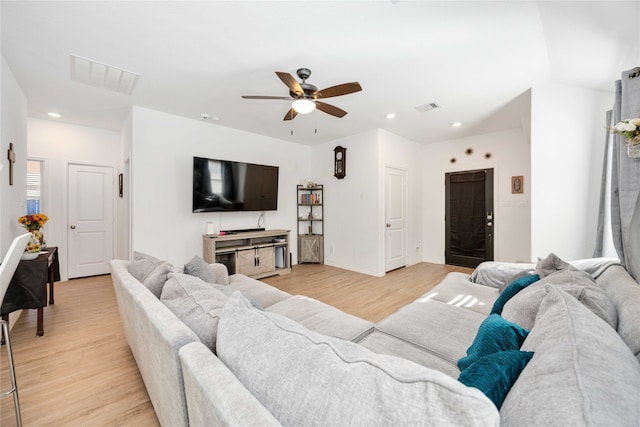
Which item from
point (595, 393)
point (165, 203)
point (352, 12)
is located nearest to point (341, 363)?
point (595, 393)

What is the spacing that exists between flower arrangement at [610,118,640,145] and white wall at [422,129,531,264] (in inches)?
120

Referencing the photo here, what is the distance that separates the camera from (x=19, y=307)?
2254 mm

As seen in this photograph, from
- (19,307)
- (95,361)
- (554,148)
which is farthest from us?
(554,148)

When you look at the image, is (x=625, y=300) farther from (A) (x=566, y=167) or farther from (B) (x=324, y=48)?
(B) (x=324, y=48)

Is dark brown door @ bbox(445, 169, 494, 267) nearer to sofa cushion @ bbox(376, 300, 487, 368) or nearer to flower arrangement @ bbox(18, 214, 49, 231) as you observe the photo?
sofa cushion @ bbox(376, 300, 487, 368)

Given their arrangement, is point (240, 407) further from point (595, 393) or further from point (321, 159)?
point (321, 159)

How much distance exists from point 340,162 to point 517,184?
3.17 metres

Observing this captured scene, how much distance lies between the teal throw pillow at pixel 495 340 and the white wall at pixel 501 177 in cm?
401

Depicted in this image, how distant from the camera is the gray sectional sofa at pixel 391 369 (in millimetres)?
474

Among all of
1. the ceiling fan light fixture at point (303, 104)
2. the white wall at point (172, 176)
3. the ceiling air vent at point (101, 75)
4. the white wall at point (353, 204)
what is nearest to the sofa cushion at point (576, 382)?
the ceiling fan light fixture at point (303, 104)

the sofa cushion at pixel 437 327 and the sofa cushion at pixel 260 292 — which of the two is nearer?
the sofa cushion at pixel 437 327

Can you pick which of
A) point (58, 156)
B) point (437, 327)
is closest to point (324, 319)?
point (437, 327)

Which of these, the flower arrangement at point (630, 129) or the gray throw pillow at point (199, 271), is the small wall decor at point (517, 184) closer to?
the flower arrangement at point (630, 129)

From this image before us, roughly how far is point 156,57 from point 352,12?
1.83 metres
